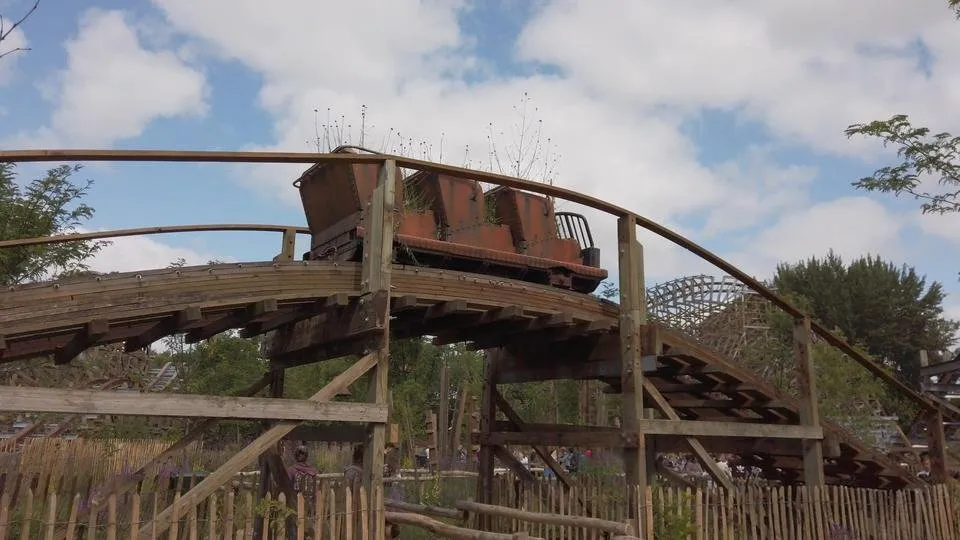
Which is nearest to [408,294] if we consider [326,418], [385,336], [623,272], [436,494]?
[385,336]

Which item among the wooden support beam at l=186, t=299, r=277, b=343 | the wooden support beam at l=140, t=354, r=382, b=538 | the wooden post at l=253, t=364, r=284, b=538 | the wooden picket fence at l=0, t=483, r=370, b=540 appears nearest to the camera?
the wooden picket fence at l=0, t=483, r=370, b=540

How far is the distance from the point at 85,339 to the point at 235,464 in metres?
1.49

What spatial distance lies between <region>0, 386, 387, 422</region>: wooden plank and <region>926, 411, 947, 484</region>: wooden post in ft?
30.7

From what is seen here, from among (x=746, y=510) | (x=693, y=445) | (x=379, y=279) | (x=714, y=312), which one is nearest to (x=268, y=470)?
(x=379, y=279)

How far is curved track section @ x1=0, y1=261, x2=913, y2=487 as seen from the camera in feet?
17.3

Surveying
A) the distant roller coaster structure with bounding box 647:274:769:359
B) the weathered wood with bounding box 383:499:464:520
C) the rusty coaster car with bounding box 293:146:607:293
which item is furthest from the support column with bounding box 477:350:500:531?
the distant roller coaster structure with bounding box 647:274:769:359

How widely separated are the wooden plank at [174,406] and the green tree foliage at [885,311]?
38075 millimetres

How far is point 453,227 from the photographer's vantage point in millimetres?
8703

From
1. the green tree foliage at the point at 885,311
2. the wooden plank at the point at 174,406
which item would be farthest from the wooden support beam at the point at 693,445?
the green tree foliage at the point at 885,311

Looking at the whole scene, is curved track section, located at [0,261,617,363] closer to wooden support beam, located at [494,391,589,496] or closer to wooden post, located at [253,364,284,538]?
wooden post, located at [253,364,284,538]

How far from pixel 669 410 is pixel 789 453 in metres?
2.93

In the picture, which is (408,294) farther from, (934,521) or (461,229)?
(934,521)

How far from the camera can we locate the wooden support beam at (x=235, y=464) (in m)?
5.04

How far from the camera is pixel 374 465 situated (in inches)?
243
